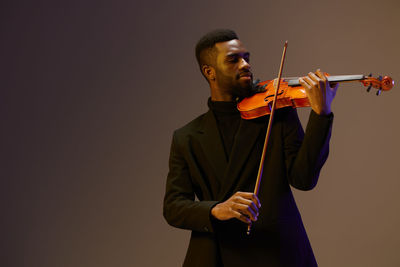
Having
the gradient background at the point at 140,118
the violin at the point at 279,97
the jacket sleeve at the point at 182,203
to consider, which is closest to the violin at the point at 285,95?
the violin at the point at 279,97

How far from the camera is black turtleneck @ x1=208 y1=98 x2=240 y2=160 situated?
151 cm

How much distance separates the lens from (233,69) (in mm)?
1508

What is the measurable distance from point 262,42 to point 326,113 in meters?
1.45

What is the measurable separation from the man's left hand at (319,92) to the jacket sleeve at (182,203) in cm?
38

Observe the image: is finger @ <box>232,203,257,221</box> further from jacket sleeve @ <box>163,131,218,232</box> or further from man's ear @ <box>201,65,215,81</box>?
man's ear @ <box>201,65,215,81</box>

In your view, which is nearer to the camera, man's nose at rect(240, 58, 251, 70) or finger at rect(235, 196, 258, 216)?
finger at rect(235, 196, 258, 216)

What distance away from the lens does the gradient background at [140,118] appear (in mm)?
2627

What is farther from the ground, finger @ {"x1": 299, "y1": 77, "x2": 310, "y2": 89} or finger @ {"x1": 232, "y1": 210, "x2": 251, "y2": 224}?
finger @ {"x1": 299, "y1": 77, "x2": 310, "y2": 89}

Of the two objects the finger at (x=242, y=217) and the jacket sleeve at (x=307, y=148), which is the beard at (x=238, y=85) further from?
the finger at (x=242, y=217)

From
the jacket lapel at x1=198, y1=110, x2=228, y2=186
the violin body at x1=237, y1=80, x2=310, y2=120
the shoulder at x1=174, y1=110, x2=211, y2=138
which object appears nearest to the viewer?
the violin body at x1=237, y1=80, x2=310, y2=120

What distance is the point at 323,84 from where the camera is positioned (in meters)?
1.24

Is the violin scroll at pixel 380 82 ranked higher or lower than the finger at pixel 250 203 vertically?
higher

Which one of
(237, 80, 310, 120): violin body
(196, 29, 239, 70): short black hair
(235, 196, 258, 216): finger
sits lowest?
(235, 196, 258, 216): finger

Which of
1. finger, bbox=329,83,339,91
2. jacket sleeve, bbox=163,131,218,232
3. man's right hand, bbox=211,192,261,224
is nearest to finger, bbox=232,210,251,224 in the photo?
man's right hand, bbox=211,192,261,224
